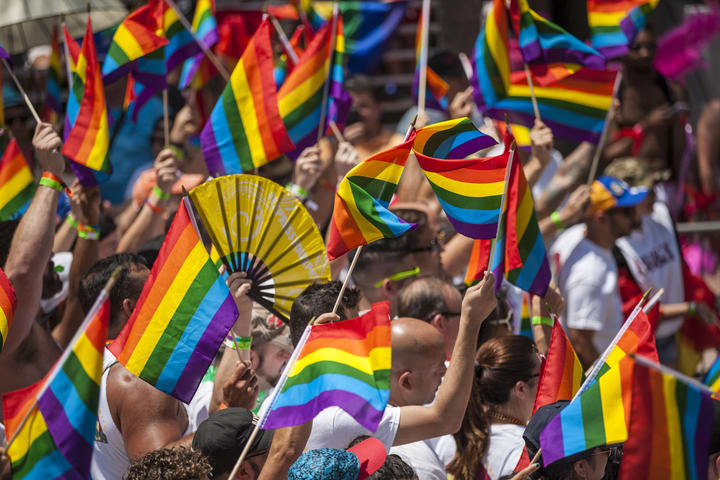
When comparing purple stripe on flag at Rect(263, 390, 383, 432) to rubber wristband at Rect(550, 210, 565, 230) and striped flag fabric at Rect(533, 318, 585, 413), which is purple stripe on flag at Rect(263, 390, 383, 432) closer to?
striped flag fabric at Rect(533, 318, 585, 413)

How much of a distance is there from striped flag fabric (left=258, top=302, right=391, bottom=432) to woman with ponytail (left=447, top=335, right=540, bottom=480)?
877mm

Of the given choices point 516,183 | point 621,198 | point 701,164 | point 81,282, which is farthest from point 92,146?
point 701,164

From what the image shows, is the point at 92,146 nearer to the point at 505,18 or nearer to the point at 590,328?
the point at 505,18

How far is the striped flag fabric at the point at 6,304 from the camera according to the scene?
390cm

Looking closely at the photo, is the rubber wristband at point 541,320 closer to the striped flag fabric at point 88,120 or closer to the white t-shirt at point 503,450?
the white t-shirt at point 503,450

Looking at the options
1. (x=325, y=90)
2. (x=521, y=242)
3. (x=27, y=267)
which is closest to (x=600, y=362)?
(x=521, y=242)

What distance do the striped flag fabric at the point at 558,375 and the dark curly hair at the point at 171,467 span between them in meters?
1.42

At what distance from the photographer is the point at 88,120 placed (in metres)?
5.60

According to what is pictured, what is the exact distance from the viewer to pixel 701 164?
10.1 m

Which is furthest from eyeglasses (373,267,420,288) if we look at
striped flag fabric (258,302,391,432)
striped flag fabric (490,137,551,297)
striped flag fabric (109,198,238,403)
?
striped flag fabric (258,302,391,432)

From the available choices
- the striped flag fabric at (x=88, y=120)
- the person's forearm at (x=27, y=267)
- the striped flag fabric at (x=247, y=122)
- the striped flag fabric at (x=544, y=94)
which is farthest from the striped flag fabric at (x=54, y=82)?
the striped flag fabric at (x=544, y=94)

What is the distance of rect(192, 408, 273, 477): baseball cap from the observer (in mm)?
3590

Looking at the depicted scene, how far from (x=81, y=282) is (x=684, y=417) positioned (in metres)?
2.87

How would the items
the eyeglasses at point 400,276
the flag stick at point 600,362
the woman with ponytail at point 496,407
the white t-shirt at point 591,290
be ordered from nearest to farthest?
the flag stick at point 600,362
the woman with ponytail at point 496,407
the eyeglasses at point 400,276
the white t-shirt at point 591,290
